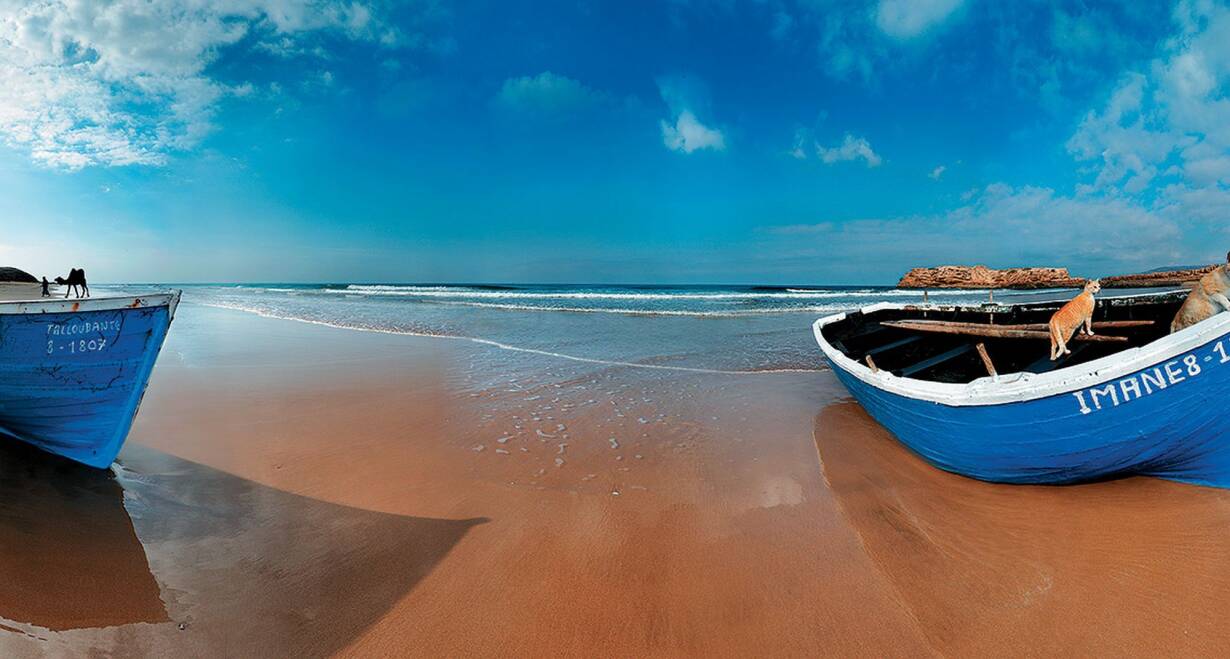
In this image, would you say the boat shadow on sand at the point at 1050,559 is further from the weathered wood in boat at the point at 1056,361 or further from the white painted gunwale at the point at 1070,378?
the weathered wood in boat at the point at 1056,361

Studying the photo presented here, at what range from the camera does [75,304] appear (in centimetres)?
432

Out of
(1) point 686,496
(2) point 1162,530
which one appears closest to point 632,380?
(1) point 686,496

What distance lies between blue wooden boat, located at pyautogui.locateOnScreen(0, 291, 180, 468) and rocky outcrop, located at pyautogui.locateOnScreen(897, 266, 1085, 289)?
67.7m

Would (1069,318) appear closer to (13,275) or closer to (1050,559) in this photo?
(1050,559)

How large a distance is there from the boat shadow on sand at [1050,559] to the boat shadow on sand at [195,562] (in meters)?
2.89

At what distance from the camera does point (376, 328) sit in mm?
15586

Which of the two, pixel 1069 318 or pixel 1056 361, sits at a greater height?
pixel 1069 318

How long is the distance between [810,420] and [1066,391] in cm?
→ 308

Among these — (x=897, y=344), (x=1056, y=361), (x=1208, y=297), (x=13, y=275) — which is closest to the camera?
(x=1208, y=297)

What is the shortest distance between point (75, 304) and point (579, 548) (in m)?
4.87

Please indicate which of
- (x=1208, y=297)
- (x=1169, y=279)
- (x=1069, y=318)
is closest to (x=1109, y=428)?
(x=1069, y=318)

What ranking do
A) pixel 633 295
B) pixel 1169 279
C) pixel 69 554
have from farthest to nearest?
pixel 633 295 < pixel 1169 279 < pixel 69 554

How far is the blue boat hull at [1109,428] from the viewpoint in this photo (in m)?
2.99

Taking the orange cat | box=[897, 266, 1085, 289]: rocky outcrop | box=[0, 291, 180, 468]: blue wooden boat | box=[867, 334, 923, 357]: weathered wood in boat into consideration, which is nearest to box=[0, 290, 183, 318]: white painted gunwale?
box=[0, 291, 180, 468]: blue wooden boat
